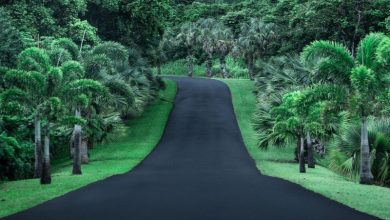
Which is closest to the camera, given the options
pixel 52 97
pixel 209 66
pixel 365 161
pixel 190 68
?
pixel 365 161

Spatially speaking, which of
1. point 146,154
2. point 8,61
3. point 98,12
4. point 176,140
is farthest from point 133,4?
point 8,61

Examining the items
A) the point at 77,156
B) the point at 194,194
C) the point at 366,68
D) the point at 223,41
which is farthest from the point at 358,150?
the point at 223,41

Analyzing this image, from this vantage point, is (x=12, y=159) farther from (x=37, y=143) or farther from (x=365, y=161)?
(x=365, y=161)

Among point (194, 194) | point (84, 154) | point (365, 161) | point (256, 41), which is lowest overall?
point (84, 154)

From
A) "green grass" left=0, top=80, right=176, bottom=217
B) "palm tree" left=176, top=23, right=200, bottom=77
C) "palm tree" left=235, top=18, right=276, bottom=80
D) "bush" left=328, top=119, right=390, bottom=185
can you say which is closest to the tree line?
"green grass" left=0, top=80, right=176, bottom=217

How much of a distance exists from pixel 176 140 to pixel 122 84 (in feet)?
36.2

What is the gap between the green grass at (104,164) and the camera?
18.4 metres

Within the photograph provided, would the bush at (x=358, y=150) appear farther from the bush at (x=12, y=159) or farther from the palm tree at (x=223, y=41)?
the palm tree at (x=223, y=41)

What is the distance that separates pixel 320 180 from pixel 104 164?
14630 millimetres

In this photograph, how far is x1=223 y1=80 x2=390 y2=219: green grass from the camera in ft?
52.3

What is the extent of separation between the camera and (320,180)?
939 inches

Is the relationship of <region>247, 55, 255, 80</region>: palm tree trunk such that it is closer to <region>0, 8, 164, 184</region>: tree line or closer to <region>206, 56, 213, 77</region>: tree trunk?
<region>206, 56, 213, 77</region>: tree trunk

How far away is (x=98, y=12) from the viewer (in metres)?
57.6

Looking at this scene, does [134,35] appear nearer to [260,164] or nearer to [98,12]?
[98,12]
